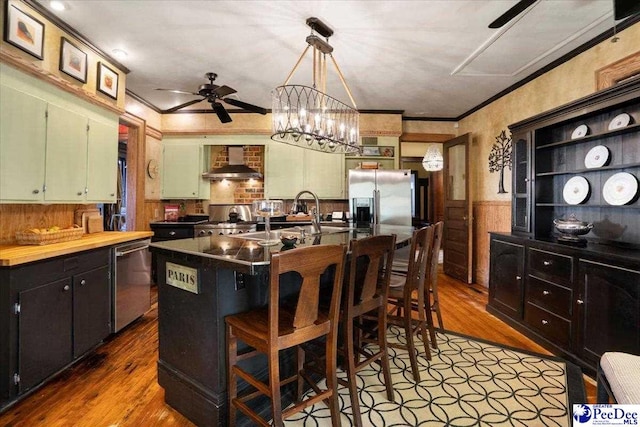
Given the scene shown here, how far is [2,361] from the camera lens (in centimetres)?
182

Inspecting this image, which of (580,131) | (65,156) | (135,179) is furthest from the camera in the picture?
(135,179)

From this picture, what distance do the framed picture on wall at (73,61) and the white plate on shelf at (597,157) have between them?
4.67 metres

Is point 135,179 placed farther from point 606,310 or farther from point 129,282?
point 606,310

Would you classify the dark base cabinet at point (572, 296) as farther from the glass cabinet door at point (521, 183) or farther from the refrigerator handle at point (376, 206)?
the refrigerator handle at point (376, 206)

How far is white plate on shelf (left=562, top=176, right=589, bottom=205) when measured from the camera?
9.32ft

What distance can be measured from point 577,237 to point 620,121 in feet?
3.26

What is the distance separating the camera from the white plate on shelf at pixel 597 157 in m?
2.67

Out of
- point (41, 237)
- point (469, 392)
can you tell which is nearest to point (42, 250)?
point (41, 237)

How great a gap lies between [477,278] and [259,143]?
13.4 feet

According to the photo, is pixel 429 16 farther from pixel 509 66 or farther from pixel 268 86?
pixel 268 86

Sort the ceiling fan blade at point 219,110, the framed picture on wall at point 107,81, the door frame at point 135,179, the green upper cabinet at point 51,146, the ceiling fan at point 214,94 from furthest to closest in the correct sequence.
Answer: the door frame at point 135,179
the ceiling fan blade at point 219,110
the ceiling fan at point 214,94
the framed picture on wall at point 107,81
the green upper cabinet at point 51,146

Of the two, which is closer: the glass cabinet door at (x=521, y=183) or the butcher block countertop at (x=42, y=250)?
the butcher block countertop at (x=42, y=250)

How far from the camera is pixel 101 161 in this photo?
10.5 ft

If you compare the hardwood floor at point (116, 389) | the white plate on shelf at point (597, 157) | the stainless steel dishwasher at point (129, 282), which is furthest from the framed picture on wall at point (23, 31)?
the white plate on shelf at point (597, 157)
